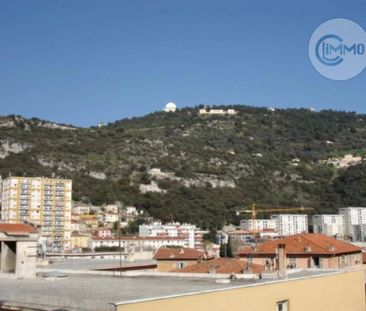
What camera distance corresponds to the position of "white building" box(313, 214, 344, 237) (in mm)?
115312

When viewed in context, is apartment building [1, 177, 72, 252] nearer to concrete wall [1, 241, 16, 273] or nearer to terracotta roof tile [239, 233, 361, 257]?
terracotta roof tile [239, 233, 361, 257]

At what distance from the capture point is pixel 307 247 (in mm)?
38844

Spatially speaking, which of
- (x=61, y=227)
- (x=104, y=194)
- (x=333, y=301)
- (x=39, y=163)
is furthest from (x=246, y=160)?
(x=333, y=301)

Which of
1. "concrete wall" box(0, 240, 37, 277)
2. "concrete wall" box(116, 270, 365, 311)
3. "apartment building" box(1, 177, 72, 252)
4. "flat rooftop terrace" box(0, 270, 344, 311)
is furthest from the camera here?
"apartment building" box(1, 177, 72, 252)

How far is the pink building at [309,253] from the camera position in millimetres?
37875

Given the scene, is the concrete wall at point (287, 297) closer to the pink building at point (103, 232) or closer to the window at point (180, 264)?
the window at point (180, 264)

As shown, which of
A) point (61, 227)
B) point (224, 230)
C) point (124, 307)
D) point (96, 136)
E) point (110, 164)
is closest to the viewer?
point (124, 307)

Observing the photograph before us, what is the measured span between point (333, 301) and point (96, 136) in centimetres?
13417

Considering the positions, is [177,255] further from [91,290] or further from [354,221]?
[354,221]

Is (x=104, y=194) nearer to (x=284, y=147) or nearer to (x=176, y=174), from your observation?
(x=176, y=174)

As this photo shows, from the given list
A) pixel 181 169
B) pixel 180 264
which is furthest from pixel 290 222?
pixel 180 264

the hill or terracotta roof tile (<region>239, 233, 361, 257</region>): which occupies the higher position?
the hill

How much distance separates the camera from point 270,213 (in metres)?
129

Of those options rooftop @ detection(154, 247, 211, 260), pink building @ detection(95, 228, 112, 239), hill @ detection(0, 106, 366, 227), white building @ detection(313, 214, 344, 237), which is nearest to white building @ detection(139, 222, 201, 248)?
pink building @ detection(95, 228, 112, 239)
